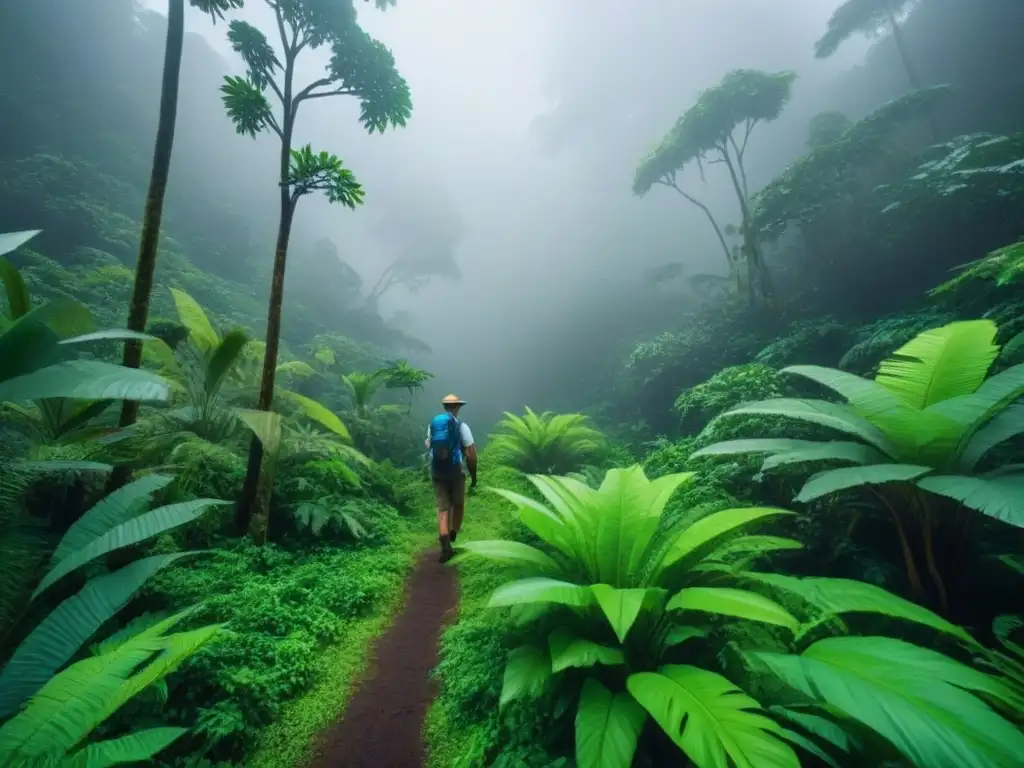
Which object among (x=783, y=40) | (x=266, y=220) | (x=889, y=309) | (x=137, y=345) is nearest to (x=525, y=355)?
(x=266, y=220)

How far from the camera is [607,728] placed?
1455 mm

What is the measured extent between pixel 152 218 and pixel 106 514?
246 centimetres

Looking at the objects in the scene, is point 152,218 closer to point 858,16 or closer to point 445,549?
point 445,549

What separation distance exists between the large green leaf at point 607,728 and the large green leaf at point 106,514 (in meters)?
2.34

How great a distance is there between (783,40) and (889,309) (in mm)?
40741

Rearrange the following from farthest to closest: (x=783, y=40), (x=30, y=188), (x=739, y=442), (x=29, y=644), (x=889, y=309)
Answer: (x=783, y=40)
(x=30, y=188)
(x=889, y=309)
(x=739, y=442)
(x=29, y=644)

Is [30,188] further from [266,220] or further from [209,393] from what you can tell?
[266,220]

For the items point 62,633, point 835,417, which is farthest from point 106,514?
point 835,417

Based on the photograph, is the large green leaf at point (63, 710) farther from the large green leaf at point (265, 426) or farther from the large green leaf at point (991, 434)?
the large green leaf at point (991, 434)

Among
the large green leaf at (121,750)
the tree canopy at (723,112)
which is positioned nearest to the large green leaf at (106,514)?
the large green leaf at (121,750)

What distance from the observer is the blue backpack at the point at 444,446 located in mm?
4723

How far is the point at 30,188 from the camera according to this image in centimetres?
1308

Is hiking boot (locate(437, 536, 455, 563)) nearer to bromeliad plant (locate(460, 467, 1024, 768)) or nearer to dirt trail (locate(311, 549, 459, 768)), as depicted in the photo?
dirt trail (locate(311, 549, 459, 768))

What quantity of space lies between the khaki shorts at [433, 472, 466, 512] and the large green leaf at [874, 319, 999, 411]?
3.89 metres
